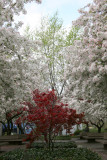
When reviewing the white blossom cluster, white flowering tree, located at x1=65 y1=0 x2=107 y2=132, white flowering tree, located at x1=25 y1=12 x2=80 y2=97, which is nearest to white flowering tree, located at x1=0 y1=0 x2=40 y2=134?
the white blossom cluster

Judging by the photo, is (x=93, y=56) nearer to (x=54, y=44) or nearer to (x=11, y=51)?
(x=11, y=51)

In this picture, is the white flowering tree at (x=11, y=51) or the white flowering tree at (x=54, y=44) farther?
the white flowering tree at (x=54, y=44)

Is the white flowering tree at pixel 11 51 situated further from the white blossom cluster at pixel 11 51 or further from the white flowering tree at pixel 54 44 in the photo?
the white flowering tree at pixel 54 44

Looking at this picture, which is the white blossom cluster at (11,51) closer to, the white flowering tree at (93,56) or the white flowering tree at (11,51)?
the white flowering tree at (11,51)

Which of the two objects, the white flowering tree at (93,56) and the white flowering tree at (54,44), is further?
the white flowering tree at (54,44)

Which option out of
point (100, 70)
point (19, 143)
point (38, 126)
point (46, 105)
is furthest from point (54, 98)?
point (19, 143)

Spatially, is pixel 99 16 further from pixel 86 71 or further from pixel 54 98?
pixel 54 98

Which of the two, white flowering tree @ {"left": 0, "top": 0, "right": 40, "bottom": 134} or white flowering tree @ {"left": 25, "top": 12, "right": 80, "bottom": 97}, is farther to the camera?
white flowering tree @ {"left": 25, "top": 12, "right": 80, "bottom": 97}

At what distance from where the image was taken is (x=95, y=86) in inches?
297

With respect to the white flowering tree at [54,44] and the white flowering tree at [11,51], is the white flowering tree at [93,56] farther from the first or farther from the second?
the white flowering tree at [54,44]

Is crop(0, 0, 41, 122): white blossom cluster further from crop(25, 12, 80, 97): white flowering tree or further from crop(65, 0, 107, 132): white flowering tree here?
crop(25, 12, 80, 97): white flowering tree

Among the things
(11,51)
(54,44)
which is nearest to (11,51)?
(11,51)

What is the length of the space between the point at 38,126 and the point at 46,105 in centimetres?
105

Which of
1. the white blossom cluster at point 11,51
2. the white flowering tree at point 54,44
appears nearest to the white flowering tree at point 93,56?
the white blossom cluster at point 11,51
